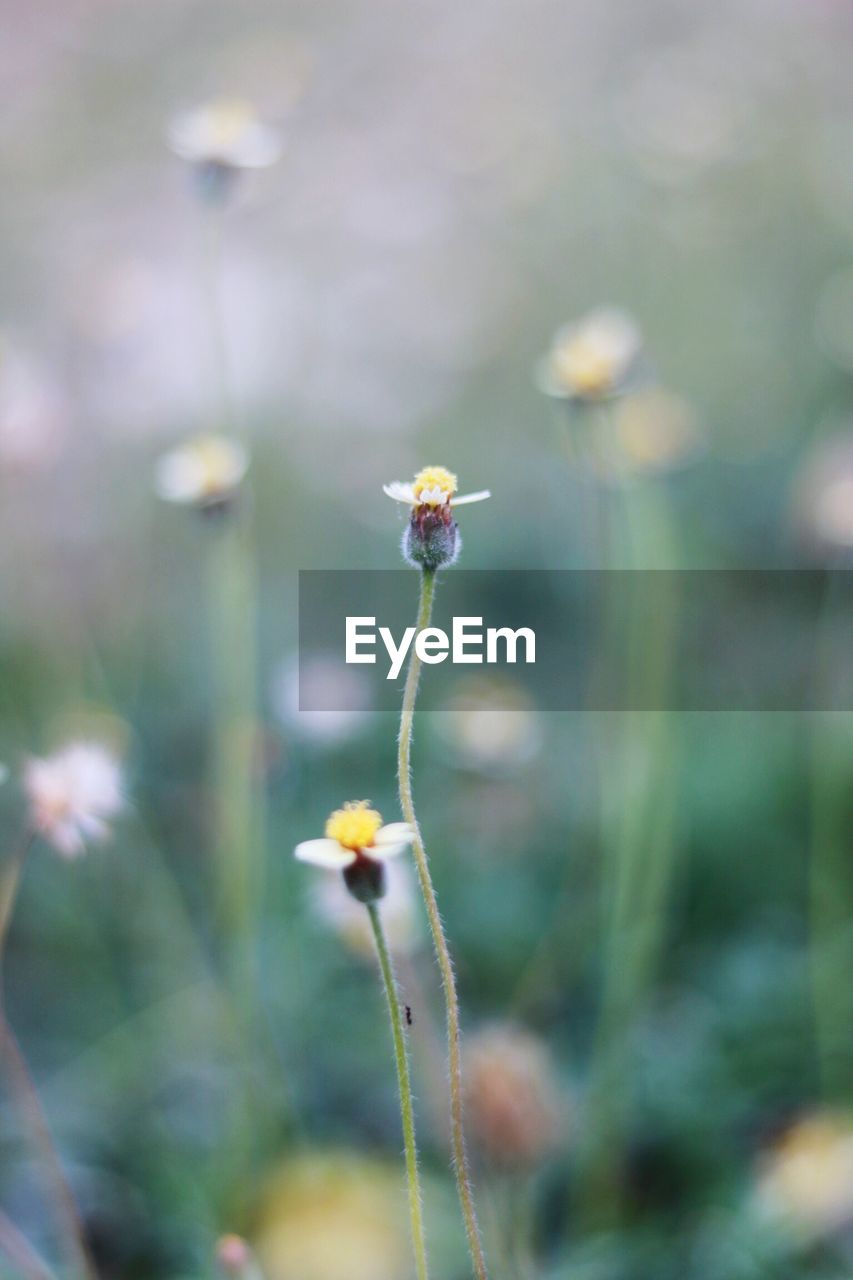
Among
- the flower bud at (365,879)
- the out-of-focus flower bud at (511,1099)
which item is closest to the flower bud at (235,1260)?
the flower bud at (365,879)

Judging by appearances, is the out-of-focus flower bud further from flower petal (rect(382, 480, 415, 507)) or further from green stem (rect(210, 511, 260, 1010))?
flower petal (rect(382, 480, 415, 507))

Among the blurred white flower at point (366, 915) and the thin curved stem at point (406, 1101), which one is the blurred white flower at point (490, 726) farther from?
the thin curved stem at point (406, 1101)

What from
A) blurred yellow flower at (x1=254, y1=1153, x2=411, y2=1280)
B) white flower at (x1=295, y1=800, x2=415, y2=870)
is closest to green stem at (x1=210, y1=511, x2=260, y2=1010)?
blurred yellow flower at (x1=254, y1=1153, x2=411, y2=1280)

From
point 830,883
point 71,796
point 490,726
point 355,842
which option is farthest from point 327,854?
point 830,883

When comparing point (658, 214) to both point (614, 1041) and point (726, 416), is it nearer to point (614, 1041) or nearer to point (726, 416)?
point (726, 416)

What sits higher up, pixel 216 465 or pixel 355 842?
pixel 216 465

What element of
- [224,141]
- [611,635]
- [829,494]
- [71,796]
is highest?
[224,141]
